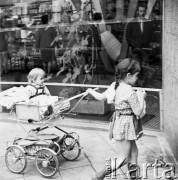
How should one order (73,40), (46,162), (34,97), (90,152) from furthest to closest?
(73,40) < (90,152) < (34,97) < (46,162)

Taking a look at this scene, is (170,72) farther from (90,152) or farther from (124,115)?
(124,115)

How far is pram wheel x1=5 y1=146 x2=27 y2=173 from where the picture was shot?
5.27 m

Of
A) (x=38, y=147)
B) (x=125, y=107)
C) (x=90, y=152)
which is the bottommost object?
(x=90, y=152)

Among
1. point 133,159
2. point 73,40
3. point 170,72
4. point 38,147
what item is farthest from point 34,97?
point 73,40

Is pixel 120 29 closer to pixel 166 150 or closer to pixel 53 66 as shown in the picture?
pixel 53 66

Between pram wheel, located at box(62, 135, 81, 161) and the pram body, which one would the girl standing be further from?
pram wheel, located at box(62, 135, 81, 161)

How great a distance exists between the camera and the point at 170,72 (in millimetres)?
6164

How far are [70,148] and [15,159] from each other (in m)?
0.75

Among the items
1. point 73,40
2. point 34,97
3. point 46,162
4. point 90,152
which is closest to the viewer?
point 46,162

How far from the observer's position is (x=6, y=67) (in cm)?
853

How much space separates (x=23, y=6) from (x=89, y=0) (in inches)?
56.4

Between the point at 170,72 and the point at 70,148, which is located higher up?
the point at 170,72

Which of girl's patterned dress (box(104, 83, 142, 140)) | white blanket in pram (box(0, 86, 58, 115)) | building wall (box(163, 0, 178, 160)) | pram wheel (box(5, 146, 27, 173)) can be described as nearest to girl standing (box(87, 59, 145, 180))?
girl's patterned dress (box(104, 83, 142, 140))

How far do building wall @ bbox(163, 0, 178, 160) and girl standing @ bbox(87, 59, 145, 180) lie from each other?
52.0 inches
